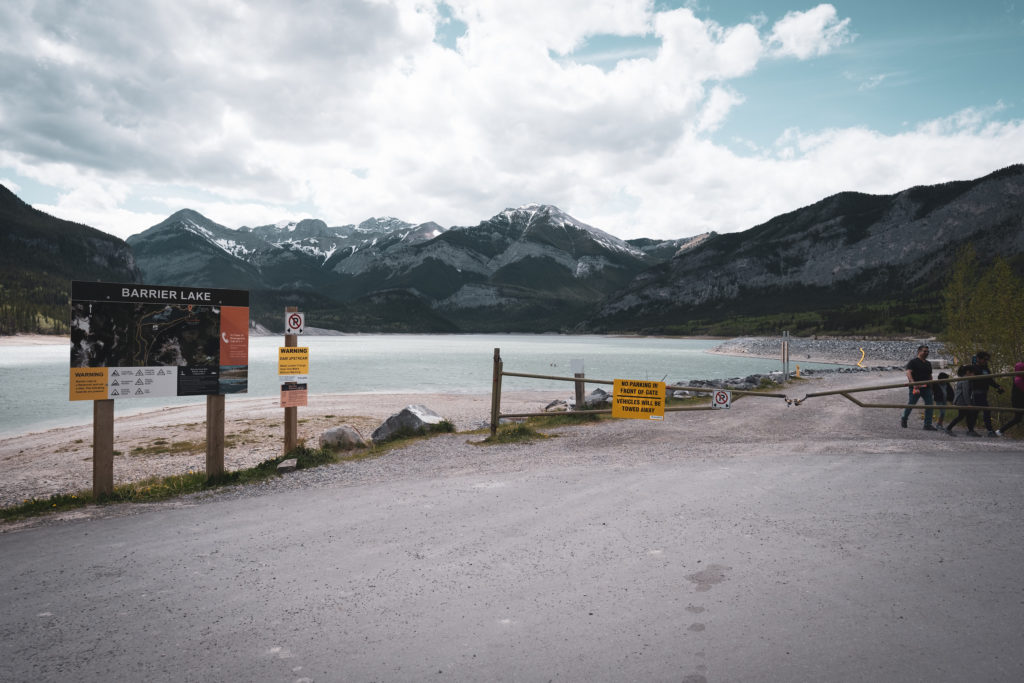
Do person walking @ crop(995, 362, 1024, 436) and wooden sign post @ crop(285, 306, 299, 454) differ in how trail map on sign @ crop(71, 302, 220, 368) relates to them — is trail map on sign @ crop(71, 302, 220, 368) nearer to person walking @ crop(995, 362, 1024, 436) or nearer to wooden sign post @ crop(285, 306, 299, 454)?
wooden sign post @ crop(285, 306, 299, 454)

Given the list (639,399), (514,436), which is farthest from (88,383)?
(639,399)

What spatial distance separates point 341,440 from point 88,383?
5546mm

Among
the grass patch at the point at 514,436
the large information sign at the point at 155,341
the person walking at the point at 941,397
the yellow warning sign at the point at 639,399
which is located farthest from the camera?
the person walking at the point at 941,397

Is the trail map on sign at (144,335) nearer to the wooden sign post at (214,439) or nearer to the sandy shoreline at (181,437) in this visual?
the wooden sign post at (214,439)

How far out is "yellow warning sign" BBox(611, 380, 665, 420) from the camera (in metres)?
12.1

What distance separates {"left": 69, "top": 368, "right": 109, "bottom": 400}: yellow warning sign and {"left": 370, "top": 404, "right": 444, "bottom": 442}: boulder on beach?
7.00m

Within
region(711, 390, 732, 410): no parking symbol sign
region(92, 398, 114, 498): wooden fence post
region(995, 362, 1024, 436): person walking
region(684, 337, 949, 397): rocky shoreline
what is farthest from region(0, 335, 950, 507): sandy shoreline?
region(684, 337, 949, 397): rocky shoreline

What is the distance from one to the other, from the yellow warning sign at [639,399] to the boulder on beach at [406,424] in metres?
5.63

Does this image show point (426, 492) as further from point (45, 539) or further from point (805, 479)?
point (805, 479)

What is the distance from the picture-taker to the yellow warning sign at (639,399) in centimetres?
1206

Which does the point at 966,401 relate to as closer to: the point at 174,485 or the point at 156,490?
the point at 174,485

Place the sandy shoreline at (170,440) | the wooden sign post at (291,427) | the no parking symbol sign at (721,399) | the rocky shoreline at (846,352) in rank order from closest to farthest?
the wooden sign post at (291,427)
the no parking symbol sign at (721,399)
the sandy shoreline at (170,440)
the rocky shoreline at (846,352)

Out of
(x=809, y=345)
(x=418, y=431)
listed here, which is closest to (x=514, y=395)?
(x=418, y=431)

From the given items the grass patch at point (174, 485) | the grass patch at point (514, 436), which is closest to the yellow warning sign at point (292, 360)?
the grass patch at point (174, 485)
